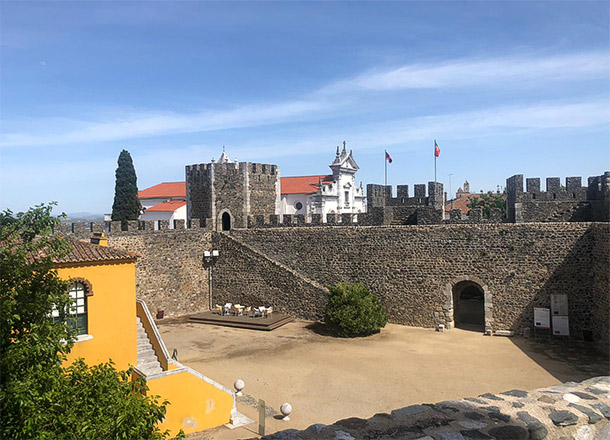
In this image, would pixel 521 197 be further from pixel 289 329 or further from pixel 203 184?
pixel 203 184

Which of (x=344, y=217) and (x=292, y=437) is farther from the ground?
(x=344, y=217)

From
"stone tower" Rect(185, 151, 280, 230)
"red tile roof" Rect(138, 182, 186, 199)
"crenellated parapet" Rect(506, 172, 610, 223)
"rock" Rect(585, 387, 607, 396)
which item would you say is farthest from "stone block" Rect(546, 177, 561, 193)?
"red tile roof" Rect(138, 182, 186, 199)

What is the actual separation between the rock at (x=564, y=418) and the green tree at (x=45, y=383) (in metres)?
4.65

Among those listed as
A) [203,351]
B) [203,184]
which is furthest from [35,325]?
[203,184]

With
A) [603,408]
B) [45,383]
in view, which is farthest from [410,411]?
[45,383]

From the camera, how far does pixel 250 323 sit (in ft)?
62.8

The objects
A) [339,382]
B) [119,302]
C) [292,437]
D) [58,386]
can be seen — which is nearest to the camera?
[292,437]

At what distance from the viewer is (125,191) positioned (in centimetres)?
3134

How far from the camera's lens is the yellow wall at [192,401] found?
11055 millimetres

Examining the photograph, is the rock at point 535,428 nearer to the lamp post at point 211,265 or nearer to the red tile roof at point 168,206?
the lamp post at point 211,265

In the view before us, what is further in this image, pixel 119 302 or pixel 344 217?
pixel 344 217

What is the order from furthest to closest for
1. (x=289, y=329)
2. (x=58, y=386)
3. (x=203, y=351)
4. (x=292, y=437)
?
(x=289, y=329) → (x=203, y=351) → (x=58, y=386) → (x=292, y=437)

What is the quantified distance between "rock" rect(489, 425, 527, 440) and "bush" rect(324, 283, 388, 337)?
42.5 ft

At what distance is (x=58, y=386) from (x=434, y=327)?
14312mm
